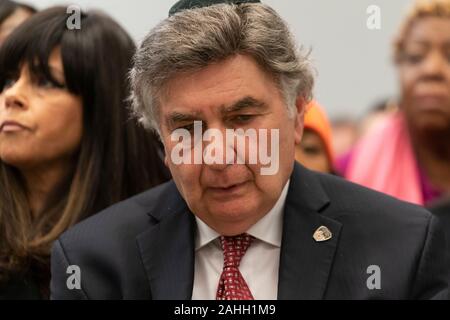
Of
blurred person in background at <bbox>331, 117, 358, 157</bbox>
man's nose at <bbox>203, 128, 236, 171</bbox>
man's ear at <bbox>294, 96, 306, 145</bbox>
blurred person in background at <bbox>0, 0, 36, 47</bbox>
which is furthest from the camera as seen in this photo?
blurred person in background at <bbox>331, 117, 358, 157</bbox>

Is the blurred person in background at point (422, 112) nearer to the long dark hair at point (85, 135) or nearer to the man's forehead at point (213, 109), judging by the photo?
the long dark hair at point (85, 135)

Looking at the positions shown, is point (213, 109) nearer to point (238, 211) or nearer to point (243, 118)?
point (243, 118)

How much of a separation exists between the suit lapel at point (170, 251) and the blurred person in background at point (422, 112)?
1.51 meters

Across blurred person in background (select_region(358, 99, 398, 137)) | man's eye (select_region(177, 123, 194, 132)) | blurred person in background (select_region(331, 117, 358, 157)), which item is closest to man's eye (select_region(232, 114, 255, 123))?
man's eye (select_region(177, 123, 194, 132))

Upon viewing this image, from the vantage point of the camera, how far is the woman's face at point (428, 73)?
3.95 metres

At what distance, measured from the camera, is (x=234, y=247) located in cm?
262

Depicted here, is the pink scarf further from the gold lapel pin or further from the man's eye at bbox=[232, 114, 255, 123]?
the man's eye at bbox=[232, 114, 255, 123]

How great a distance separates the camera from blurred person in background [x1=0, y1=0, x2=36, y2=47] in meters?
3.73

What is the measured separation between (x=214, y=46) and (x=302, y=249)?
0.57m

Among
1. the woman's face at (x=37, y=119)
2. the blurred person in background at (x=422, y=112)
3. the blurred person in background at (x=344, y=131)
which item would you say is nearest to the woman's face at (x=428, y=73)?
the blurred person in background at (x=422, y=112)

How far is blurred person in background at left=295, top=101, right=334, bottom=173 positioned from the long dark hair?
0.78 m

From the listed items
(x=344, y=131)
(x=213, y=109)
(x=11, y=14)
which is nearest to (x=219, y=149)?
(x=213, y=109)
